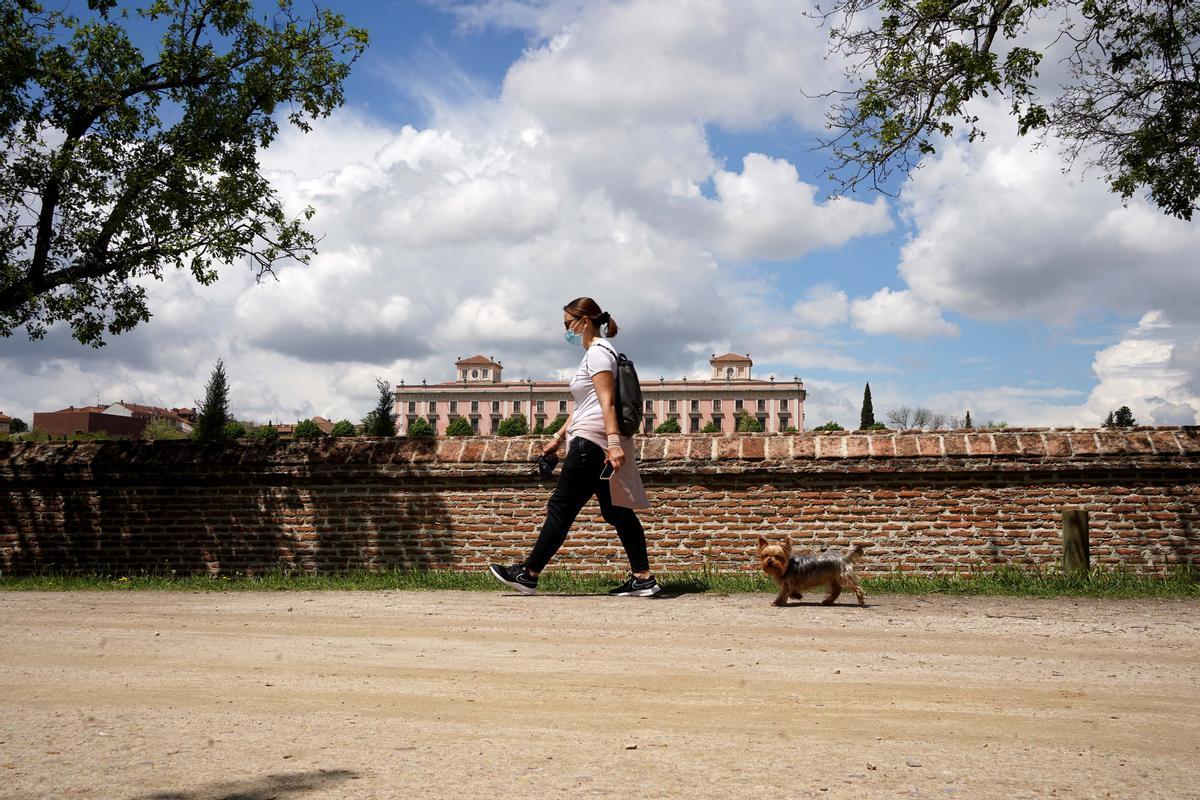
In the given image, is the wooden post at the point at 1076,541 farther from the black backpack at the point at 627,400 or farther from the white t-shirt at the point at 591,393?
the white t-shirt at the point at 591,393

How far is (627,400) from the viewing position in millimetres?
7184

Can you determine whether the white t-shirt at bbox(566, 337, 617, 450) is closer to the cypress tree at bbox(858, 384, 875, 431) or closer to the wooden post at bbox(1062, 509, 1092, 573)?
the wooden post at bbox(1062, 509, 1092, 573)

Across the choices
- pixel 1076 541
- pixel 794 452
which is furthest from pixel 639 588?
pixel 1076 541

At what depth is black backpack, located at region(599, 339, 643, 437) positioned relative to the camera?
718 cm

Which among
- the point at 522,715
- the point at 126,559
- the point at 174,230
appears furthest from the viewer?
the point at 174,230

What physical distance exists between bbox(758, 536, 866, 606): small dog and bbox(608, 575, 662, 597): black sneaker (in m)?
0.90

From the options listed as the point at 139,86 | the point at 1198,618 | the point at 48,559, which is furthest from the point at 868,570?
the point at 139,86

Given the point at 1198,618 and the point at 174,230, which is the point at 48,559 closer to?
the point at 174,230

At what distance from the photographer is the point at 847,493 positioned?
877 centimetres

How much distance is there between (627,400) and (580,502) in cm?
89

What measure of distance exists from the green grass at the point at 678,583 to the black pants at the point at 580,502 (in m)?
0.54

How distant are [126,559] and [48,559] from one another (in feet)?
3.77

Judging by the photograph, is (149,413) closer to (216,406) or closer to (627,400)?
(216,406)

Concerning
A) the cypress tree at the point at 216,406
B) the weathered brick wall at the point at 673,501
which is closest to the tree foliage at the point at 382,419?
the cypress tree at the point at 216,406
